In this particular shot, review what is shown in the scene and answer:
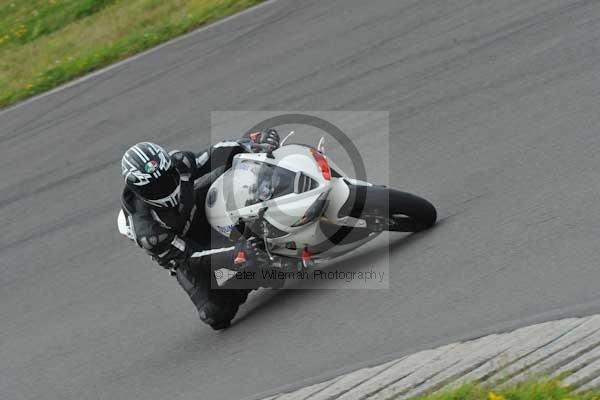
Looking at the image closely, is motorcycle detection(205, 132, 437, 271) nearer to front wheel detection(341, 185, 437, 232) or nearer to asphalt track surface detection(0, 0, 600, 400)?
front wheel detection(341, 185, 437, 232)

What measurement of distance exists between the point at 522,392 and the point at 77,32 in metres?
12.7

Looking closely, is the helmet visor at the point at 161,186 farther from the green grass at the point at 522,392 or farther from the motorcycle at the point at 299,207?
the green grass at the point at 522,392

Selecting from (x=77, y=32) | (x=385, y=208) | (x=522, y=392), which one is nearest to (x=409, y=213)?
(x=385, y=208)

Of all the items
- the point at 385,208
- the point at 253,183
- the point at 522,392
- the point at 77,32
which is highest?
the point at 77,32

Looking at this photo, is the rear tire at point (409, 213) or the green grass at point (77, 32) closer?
the rear tire at point (409, 213)

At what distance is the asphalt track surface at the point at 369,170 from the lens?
603cm

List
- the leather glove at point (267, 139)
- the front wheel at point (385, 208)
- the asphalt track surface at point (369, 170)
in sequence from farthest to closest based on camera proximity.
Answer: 1. the leather glove at point (267, 139)
2. the front wheel at point (385, 208)
3. the asphalt track surface at point (369, 170)

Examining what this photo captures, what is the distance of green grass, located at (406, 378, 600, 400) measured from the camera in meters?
4.23

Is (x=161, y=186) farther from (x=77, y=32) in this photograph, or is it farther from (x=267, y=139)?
(x=77, y=32)

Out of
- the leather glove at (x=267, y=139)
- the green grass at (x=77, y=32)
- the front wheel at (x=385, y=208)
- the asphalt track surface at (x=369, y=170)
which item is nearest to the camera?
the asphalt track surface at (x=369, y=170)

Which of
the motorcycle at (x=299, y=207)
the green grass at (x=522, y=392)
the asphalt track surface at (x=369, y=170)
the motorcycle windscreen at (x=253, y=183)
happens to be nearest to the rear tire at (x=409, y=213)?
the motorcycle at (x=299, y=207)

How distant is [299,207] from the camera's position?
244 inches

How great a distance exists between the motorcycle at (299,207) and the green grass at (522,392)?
78.6 inches

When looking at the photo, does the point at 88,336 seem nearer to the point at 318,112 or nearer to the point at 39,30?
the point at 318,112
